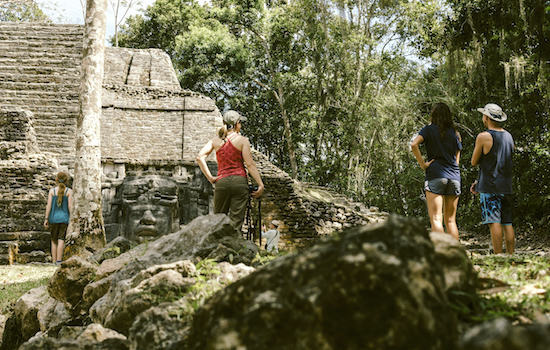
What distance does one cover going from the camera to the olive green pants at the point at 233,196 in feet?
13.9

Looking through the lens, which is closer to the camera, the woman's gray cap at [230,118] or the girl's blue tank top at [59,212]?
the woman's gray cap at [230,118]

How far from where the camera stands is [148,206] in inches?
303

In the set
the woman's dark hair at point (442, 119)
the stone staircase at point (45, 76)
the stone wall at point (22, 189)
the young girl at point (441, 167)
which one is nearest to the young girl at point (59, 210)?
the stone wall at point (22, 189)

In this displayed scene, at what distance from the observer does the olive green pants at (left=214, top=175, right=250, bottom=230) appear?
425 cm

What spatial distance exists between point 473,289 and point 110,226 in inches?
297

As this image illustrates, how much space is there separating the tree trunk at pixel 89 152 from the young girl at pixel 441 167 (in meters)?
4.70

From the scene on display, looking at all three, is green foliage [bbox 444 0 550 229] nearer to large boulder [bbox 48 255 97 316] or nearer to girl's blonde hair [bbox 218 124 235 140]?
girl's blonde hair [bbox 218 124 235 140]

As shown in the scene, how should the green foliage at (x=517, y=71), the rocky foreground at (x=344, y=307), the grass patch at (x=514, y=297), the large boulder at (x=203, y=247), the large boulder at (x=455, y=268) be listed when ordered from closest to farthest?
the rocky foreground at (x=344, y=307) < the grass patch at (x=514, y=297) < the large boulder at (x=455, y=268) < the large boulder at (x=203, y=247) < the green foliage at (x=517, y=71)

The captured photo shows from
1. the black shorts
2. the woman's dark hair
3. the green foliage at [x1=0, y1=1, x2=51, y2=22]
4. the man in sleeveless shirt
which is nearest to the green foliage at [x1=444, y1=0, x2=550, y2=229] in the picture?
the man in sleeveless shirt

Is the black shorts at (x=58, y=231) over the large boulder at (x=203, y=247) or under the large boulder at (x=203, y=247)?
under

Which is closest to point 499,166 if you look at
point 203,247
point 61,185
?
point 203,247

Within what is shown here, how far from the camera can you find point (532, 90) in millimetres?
10695

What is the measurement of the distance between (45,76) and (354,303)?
1782 centimetres

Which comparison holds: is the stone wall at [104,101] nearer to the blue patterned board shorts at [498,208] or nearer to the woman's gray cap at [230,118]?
the woman's gray cap at [230,118]
